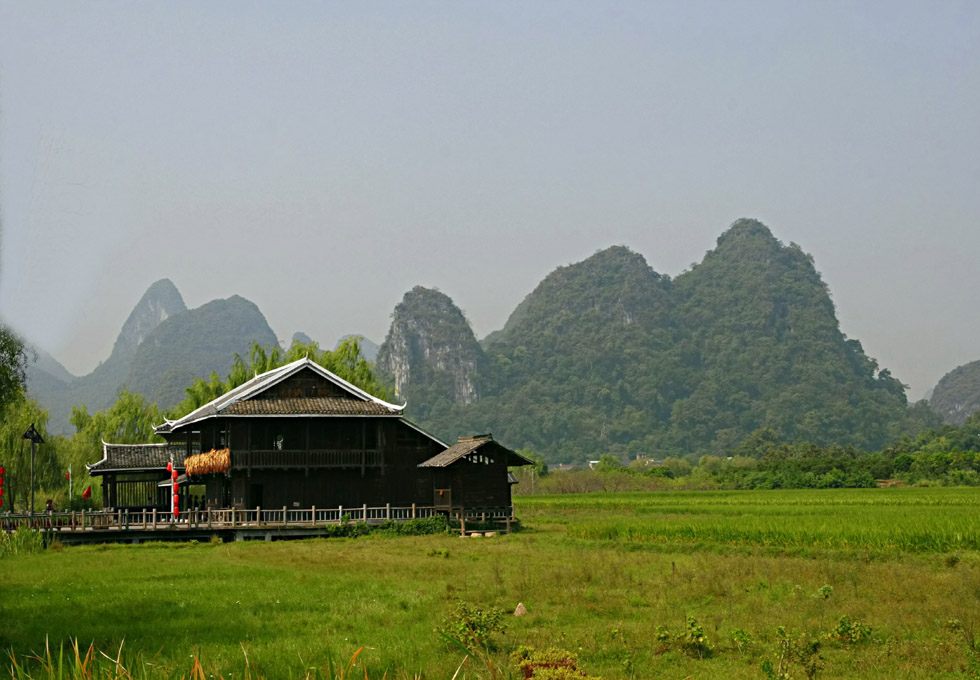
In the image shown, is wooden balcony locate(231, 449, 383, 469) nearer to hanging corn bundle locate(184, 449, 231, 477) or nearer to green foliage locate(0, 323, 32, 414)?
hanging corn bundle locate(184, 449, 231, 477)

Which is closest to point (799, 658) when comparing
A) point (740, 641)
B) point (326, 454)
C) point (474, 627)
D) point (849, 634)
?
point (740, 641)

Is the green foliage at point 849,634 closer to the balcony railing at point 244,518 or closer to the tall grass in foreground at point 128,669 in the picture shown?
the tall grass in foreground at point 128,669

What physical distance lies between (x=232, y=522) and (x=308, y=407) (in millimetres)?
5560

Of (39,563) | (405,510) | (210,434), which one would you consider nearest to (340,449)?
(405,510)

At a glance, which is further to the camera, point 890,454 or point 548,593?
point 890,454

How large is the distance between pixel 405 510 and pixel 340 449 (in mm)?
3795

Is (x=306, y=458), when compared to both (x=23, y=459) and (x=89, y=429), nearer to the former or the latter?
(x=23, y=459)

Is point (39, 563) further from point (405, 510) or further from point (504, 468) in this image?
point (504, 468)

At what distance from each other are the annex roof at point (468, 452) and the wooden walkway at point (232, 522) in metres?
2.07

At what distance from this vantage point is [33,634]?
15695 millimetres

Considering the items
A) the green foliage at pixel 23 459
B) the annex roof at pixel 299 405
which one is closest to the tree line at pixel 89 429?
the green foliage at pixel 23 459

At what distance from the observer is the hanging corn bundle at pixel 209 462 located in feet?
134

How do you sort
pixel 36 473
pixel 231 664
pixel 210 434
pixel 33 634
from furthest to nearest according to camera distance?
pixel 36 473 < pixel 210 434 < pixel 33 634 < pixel 231 664

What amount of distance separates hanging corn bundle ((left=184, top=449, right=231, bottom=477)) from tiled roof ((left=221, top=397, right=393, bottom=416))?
1872 millimetres
